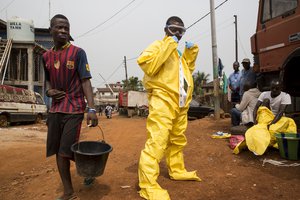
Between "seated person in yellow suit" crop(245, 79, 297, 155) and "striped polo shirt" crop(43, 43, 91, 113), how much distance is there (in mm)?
2852

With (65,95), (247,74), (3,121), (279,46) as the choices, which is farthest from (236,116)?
(3,121)

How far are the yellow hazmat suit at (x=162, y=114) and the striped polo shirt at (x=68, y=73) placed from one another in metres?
0.66

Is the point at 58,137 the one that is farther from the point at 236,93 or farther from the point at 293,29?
the point at 236,93

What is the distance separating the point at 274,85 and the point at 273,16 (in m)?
1.51

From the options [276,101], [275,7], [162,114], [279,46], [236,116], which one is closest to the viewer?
[162,114]

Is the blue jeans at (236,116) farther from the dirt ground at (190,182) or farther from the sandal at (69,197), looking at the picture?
the sandal at (69,197)

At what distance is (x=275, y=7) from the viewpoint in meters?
5.44

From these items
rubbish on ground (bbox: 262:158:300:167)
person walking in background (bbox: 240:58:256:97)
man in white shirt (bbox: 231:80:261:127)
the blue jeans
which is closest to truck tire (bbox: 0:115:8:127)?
the blue jeans

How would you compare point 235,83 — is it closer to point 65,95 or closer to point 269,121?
point 269,121

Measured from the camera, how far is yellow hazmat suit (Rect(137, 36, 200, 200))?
9.41 ft

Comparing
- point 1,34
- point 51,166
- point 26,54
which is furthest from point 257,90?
point 1,34

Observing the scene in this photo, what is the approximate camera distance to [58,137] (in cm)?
291

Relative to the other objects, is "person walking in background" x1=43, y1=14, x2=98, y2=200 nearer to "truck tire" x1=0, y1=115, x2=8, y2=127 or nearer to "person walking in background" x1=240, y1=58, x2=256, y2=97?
"person walking in background" x1=240, y1=58, x2=256, y2=97

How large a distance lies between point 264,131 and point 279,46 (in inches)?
74.2
